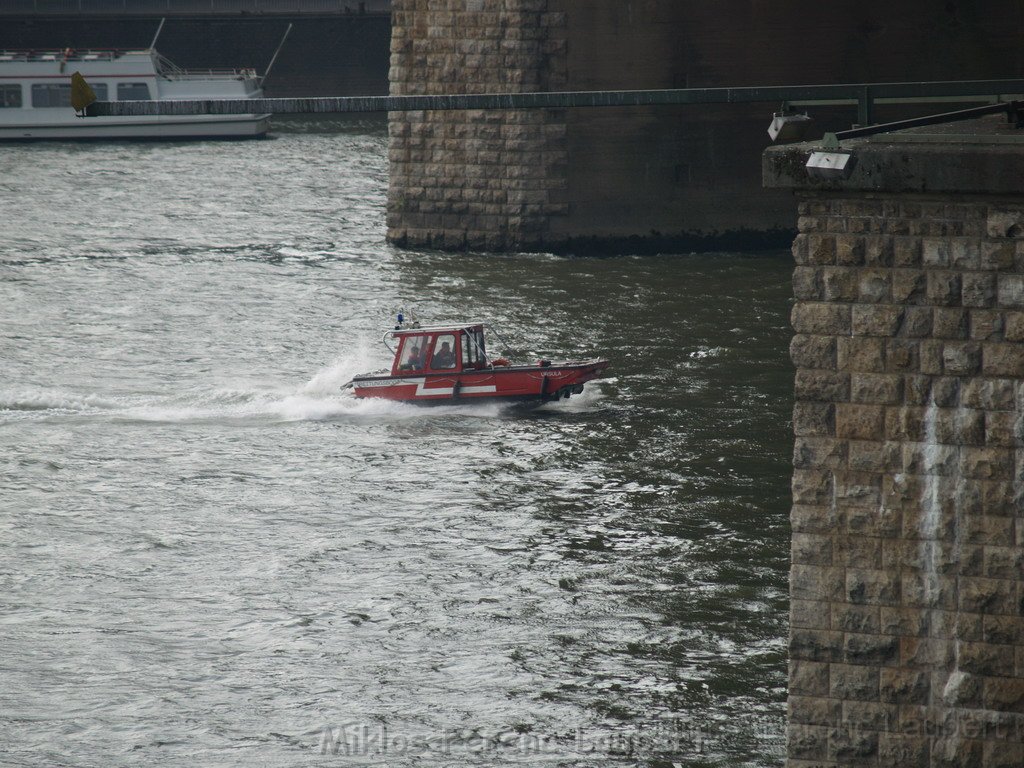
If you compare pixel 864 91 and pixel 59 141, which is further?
pixel 59 141

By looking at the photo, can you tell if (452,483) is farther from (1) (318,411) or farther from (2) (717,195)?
(2) (717,195)

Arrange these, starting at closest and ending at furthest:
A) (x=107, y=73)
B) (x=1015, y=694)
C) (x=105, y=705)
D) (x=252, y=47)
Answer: (x=1015, y=694) → (x=105, y=705) → (x=107, y=73) → (x=252, y=47)

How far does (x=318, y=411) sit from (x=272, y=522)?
4.87m

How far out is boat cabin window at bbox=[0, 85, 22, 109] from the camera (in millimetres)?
52094

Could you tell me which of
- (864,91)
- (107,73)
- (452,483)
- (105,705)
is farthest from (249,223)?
(864,91)

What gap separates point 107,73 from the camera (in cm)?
5266

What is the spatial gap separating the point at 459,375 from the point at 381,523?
16.7 ft

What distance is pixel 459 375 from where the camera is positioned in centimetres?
2355

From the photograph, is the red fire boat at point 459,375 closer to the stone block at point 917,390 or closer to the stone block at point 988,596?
the stone block at point 917,390

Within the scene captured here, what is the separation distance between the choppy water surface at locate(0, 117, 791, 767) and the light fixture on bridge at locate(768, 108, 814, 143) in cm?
509

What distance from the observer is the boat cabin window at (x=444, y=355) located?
23781 mm

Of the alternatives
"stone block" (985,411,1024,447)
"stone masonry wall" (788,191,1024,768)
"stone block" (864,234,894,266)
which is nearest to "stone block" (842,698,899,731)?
"stone masonry wall" (788,191,1024,768)

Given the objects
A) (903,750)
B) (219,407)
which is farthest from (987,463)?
(219,407)

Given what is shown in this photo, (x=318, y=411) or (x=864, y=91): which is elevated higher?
(x=864, y=91)
